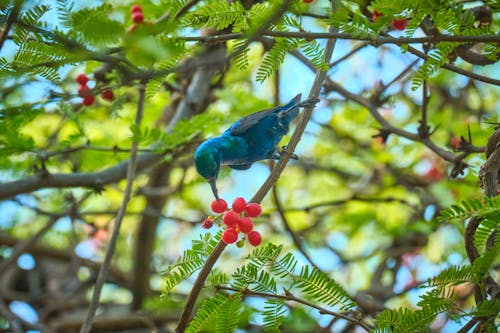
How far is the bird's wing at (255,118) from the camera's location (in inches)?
172

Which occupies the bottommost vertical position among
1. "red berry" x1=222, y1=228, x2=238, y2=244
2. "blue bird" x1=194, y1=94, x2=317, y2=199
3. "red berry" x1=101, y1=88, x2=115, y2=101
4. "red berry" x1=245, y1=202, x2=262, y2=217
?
"red berry" x1=222, y1=228, x2=238, y2=244

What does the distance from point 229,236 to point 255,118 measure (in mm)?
1641

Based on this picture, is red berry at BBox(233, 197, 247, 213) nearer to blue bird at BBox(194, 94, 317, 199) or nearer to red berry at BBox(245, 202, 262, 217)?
red berry at BBox(245, 202, 262, 217)

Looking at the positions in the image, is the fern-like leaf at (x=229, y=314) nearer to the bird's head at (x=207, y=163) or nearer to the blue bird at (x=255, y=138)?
the bird's head at (x=207, y=163)

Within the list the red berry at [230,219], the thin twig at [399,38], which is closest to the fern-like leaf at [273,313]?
the red berry at [230,219]

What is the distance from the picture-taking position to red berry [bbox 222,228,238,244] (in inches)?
113

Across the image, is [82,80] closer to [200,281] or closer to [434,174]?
[200,281]

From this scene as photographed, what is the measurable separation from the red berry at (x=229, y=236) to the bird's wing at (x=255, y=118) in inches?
61.7

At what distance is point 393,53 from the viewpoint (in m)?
7.50

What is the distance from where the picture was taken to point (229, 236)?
9.45ft

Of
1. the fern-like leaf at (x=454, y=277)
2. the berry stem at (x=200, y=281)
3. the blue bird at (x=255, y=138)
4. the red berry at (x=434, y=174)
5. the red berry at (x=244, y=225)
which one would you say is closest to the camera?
the fern-like leaf at (x=454, y=277)

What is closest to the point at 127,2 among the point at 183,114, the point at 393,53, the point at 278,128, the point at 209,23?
the point at 183,114

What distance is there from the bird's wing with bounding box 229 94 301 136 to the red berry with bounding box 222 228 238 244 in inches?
61.7

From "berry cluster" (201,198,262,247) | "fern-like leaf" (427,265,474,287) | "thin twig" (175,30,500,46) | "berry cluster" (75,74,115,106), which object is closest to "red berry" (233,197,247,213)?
"berry cluster" (201,198,262,247)
